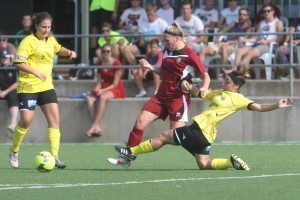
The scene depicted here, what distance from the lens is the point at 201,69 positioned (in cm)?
1300

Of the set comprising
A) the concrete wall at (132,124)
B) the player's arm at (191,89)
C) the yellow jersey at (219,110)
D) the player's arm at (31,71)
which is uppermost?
the player's arm at (31,71)

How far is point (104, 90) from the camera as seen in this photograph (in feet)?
61.4

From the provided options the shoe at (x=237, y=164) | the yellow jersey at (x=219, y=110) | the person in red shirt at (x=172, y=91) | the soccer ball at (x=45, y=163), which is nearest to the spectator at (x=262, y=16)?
the person in red shirt at (x=172, y=91)

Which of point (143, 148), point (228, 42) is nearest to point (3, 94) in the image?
point (228, 42)

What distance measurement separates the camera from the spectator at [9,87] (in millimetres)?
18781

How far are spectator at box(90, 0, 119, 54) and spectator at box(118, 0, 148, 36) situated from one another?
54 centimetres

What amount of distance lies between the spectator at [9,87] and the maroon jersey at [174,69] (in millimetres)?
5981

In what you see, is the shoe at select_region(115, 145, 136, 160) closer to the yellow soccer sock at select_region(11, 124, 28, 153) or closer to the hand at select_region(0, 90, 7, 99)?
the yellow soccer sock at select_region(11, 124, 28, 153)

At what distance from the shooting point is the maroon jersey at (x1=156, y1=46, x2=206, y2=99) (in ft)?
43.3

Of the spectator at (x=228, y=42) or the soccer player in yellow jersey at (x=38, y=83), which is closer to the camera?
the soccer player in yellow jersey at (x=38, y=83)

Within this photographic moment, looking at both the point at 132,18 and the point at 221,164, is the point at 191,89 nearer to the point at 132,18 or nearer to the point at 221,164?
the point at 221,164

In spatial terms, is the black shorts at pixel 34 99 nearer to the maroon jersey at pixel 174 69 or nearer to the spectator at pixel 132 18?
the maroon jersey at pixel 174 69

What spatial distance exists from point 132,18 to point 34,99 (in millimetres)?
8015

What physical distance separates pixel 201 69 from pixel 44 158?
2.29 metres
